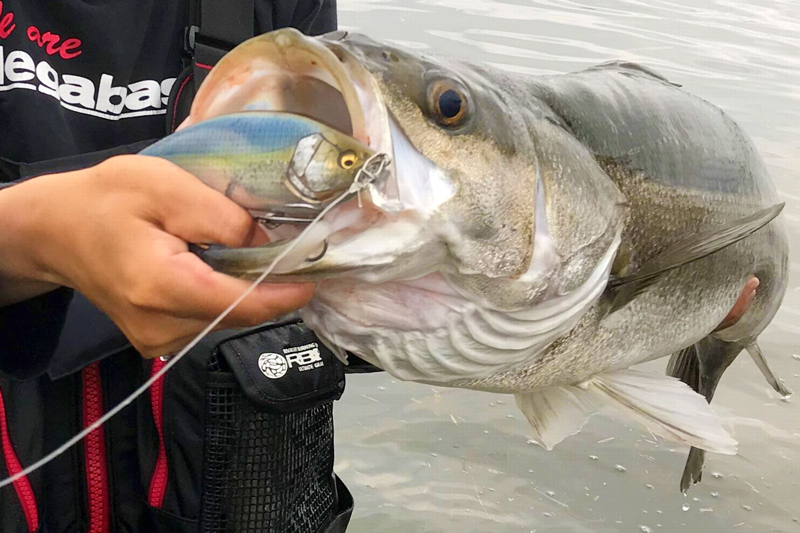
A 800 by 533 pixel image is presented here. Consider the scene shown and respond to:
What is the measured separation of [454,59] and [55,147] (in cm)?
82

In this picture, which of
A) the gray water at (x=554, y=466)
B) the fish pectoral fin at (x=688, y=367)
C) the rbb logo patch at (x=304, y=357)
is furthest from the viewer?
the gray water at (x=554, y=466)

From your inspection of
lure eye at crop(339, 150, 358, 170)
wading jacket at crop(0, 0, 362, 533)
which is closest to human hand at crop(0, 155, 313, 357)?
lure eye at crop(339, 150, 358, 170)

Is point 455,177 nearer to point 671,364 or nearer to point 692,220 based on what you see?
point 692,220

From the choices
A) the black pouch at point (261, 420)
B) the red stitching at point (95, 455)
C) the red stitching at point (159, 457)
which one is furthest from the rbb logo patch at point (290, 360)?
the red stitching at point (95, 455)

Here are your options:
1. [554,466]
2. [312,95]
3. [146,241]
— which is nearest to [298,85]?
[312,95]

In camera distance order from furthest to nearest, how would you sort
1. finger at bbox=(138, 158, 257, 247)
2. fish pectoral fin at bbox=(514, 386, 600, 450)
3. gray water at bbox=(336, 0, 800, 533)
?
1. gray water at bbox=(336, 0, 800, 533)
2. fish pectoral fin at bbox=(514, 386, 600, 450)
3. finger at bbox=(138, 158, 257, 247)

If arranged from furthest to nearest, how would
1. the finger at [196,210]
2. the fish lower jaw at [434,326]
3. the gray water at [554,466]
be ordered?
the gray water at [554,466], the fish lower jaw at [434,326], the finger at [196,210]

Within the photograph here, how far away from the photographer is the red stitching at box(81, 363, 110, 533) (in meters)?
1.59

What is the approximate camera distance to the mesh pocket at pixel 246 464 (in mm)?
1648

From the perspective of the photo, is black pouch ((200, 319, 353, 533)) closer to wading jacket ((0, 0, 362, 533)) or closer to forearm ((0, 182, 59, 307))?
wading jacket ((0, 0, 362, 533))

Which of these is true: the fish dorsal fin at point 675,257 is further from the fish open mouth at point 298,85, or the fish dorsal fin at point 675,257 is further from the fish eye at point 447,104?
the fish open mouth at point 298,85

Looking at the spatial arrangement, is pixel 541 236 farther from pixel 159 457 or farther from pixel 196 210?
pixel 159 457

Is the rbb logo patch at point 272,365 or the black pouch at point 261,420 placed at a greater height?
the rbb logo patch at point 272,365

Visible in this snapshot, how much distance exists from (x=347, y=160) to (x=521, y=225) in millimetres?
362
